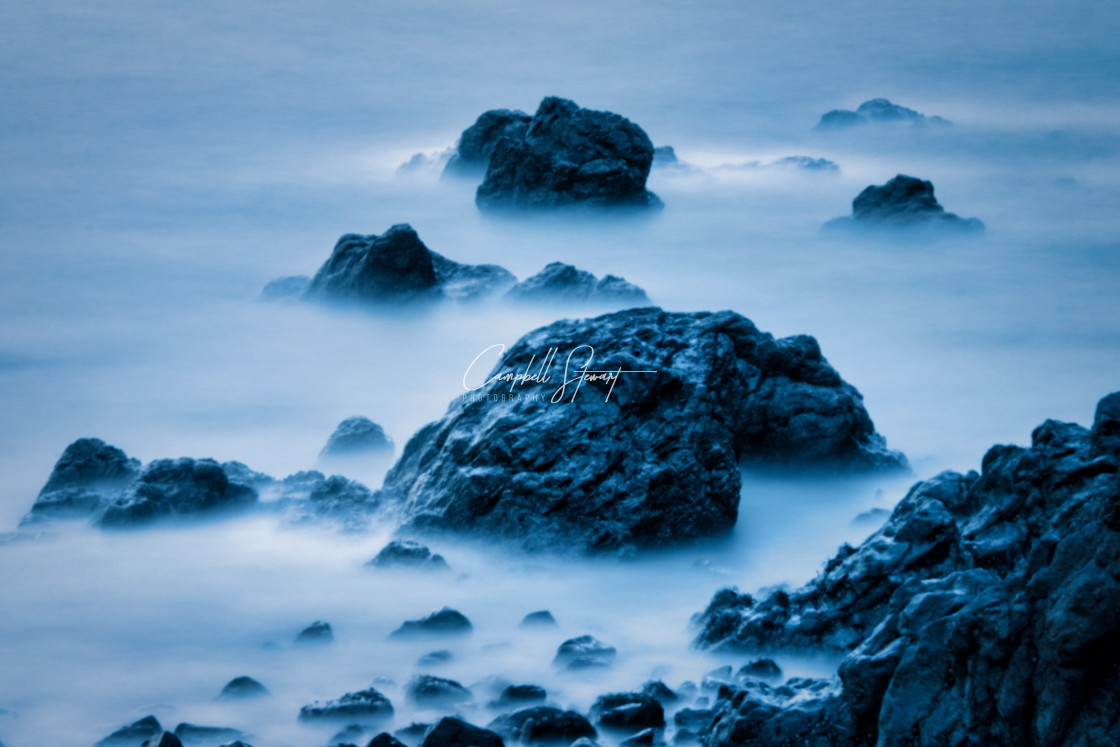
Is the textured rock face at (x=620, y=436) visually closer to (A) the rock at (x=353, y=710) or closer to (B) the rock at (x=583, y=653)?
(B) the rock at (x=583, y=653)

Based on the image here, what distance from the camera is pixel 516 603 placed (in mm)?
6422

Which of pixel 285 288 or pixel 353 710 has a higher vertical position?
pixel 285 288

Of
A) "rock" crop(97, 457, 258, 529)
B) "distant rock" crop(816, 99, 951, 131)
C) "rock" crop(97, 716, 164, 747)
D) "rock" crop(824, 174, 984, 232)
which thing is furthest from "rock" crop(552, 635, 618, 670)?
"distant rock" crop(816, 99, 951, 131)

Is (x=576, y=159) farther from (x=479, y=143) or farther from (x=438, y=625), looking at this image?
(x=438, y=625)

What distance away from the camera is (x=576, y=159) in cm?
1577

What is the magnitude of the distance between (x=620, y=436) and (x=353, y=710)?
257cm

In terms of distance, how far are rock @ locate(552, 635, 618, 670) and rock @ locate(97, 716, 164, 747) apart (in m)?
1.81

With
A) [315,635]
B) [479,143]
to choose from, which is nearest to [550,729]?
[315,635]

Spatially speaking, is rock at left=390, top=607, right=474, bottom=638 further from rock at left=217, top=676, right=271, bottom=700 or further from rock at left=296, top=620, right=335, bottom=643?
rock at left=217, top=676, right=271, bottom=700

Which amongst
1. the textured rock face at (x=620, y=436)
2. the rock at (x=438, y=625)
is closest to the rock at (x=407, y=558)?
the textured rock face at (x=620, y=436)

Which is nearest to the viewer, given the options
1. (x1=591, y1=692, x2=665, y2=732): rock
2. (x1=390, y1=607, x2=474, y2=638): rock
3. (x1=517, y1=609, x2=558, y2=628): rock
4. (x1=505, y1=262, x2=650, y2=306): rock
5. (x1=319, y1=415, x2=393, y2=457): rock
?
(x1=591, y1=692, x2=665, y2=732): rock

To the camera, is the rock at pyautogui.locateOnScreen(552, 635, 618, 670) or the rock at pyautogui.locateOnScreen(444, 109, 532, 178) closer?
the rock at pyautogui.locateOnScreen(552, 635, 618, 670)

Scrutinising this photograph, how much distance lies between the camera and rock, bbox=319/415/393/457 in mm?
9031

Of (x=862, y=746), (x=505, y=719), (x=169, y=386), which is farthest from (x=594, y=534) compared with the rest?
(x=169, y=386)
